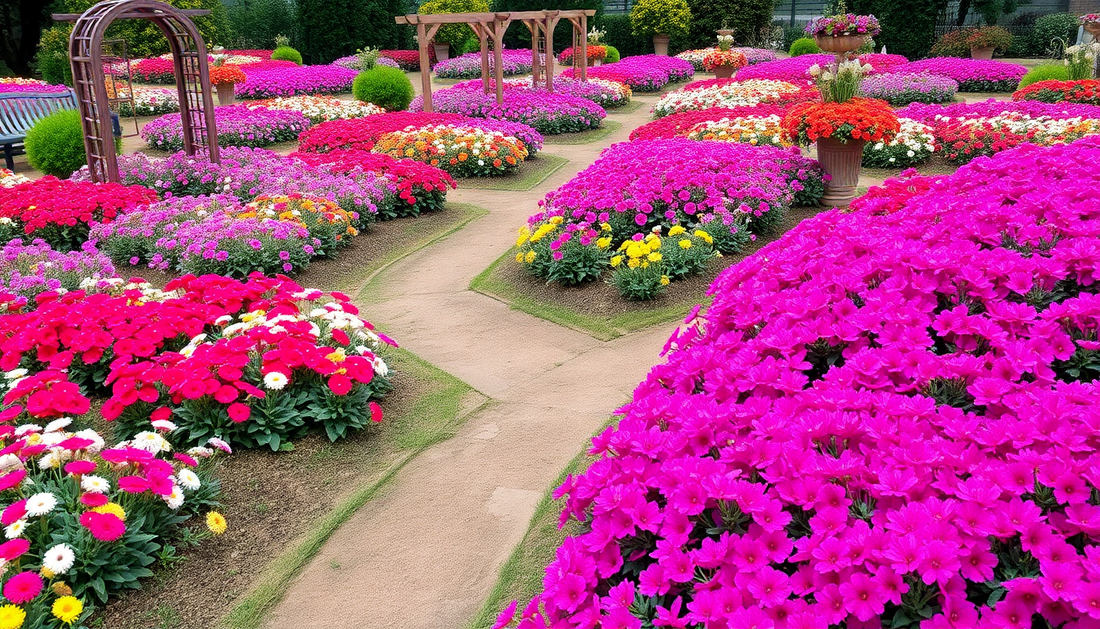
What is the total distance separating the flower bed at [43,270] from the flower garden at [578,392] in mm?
50

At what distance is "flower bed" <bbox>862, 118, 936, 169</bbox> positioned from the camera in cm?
1088

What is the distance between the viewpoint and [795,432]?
7.06 feet

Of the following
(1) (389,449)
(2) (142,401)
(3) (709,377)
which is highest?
(3) (709,377)

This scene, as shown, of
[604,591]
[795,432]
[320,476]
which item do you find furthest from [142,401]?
[795,432]

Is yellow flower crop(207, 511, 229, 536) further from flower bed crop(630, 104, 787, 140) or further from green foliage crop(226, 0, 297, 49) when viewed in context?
green foliage crop(226, 0, 297, 49)

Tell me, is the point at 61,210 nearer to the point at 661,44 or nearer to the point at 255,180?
the point at 255,180

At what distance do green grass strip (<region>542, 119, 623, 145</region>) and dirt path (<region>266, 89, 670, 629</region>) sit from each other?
318 inches

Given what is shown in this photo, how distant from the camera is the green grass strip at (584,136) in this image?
15.0m

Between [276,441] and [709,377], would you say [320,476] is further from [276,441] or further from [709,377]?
[709,377]

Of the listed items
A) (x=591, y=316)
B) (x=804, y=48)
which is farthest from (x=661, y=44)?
(x=591, y=316)

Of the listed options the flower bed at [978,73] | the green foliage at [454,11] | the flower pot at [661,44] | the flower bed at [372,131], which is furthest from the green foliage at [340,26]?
the flower bed at [978,73]

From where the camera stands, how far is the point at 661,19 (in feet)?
104

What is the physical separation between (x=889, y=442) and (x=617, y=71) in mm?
22562

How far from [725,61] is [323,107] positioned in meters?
11.3
